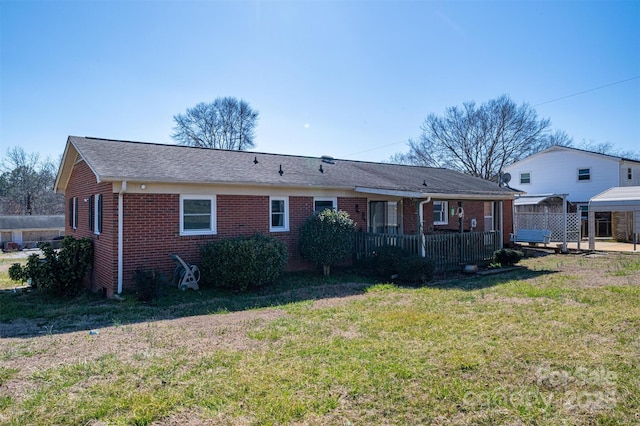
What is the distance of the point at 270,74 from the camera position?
14.2 m

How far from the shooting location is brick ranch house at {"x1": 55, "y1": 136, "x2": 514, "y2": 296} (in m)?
9.71

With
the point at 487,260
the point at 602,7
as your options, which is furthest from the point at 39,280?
the point at 602,7

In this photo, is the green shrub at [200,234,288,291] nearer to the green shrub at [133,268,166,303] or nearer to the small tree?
the green shrub at [133,268,166,303]

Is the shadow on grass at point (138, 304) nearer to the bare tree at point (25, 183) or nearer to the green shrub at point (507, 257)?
the green shrub at point (507, 257)

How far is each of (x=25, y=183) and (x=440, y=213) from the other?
155 feet

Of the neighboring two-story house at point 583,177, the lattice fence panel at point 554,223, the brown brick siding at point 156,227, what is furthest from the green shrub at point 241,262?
the neighboring two-story house at point 583,177

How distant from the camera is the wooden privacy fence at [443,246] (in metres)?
12.1

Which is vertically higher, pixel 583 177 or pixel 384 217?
pixel 583 177

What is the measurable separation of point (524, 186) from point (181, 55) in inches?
1022

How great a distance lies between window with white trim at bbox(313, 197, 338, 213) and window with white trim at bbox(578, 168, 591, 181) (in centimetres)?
2130

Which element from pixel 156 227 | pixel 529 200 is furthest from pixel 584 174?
pixel 156 227

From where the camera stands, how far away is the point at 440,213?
17.3 m

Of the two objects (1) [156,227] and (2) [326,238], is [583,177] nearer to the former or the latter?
(2) [326,238]

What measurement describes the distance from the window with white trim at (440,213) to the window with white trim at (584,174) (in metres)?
14.9
